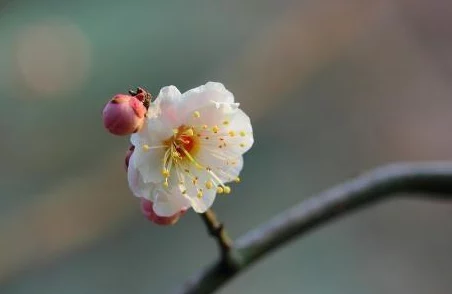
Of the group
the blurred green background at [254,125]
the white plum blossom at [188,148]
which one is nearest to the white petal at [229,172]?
the white plum blossom at [188,148]

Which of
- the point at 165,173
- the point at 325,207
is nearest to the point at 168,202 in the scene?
the point at 165,173

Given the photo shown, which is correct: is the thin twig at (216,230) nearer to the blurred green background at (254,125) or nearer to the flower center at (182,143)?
the flower center at (182,143)

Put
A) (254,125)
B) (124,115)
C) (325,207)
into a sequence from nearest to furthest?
(124,115) → (325,207) → (254,125)

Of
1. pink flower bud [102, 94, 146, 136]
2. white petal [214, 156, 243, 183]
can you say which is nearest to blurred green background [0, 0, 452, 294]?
white petal [214, 156, 243, 183]

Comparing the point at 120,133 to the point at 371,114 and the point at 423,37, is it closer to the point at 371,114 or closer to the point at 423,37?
the point at 371,114

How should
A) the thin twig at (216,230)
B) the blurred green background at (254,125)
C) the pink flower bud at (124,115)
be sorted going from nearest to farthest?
the pink flower bud at (124,115), the thin twig at (216,230), the blurred green background at (254,125)

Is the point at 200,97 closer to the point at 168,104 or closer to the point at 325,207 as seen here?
the point at 168,104

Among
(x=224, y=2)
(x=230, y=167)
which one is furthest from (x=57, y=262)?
(x=230, y=167)
